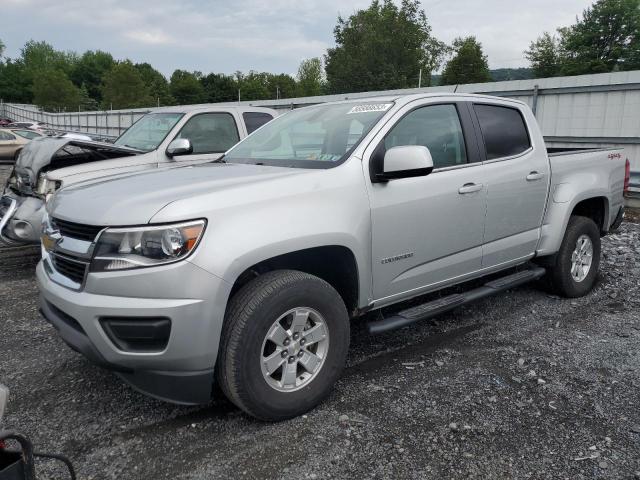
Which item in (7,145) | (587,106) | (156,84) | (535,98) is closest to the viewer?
(587,106)

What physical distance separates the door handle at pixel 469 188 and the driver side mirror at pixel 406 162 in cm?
62

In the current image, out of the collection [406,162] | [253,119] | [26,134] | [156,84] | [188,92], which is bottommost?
[26,134]

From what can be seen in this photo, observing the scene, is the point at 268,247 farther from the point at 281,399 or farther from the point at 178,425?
the point at 178,425

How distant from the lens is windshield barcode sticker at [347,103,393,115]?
11.8 feet

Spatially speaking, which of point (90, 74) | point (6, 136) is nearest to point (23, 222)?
point (6, 136)

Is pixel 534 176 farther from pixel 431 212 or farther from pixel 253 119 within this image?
pixel 253 119

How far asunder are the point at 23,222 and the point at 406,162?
435 cm

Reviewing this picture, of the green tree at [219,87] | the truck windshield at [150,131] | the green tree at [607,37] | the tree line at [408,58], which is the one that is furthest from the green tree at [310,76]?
the truck windshield at [150,131]

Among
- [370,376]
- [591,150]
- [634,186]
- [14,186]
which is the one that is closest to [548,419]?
[370,376]

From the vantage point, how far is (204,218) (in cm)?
256

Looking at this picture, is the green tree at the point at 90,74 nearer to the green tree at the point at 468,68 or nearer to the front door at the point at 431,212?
the green tree at the point at 468,68

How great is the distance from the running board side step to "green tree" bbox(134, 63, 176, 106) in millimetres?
79207

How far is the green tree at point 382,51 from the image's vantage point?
65.3m

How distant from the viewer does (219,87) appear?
95312mm
